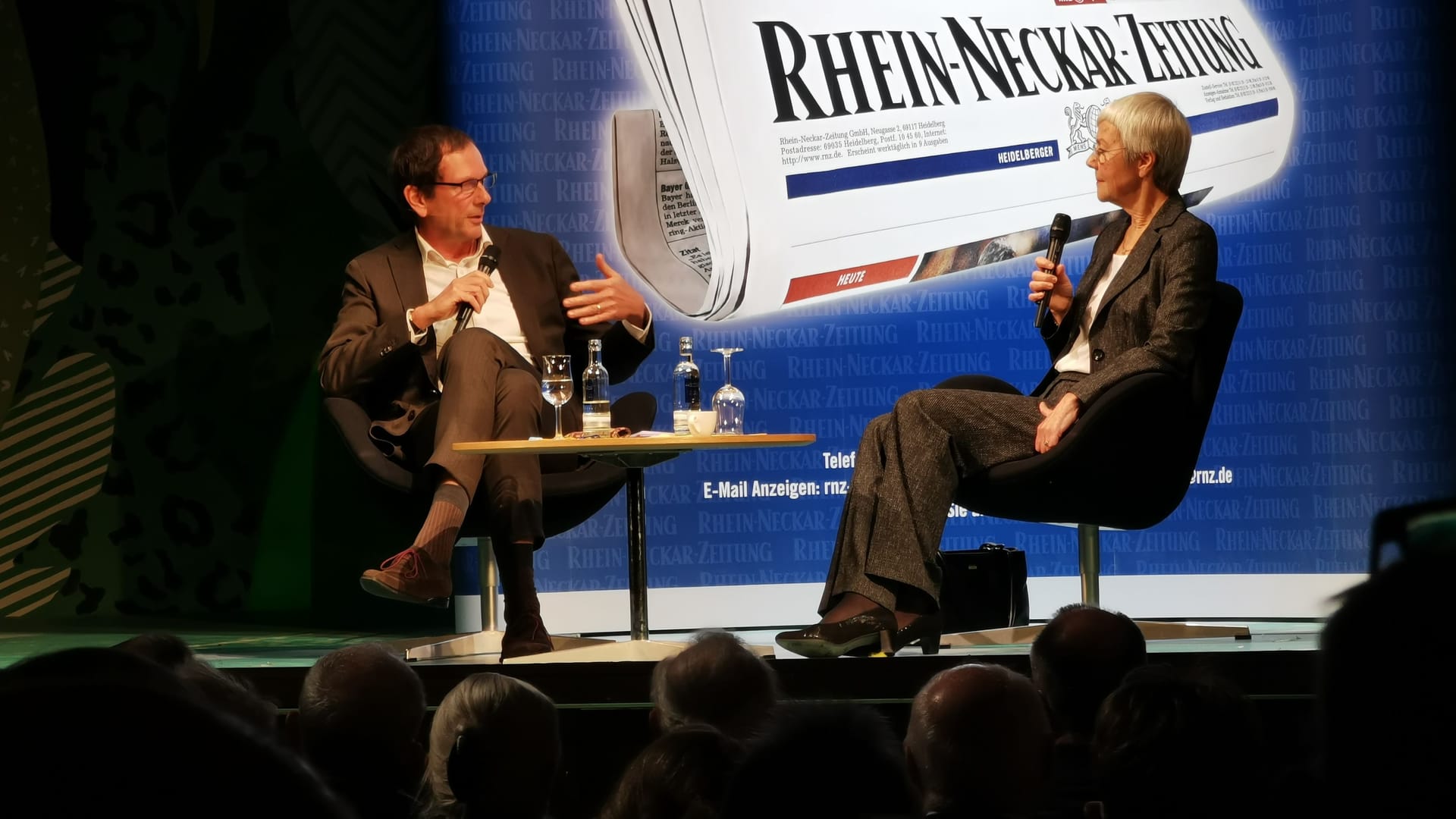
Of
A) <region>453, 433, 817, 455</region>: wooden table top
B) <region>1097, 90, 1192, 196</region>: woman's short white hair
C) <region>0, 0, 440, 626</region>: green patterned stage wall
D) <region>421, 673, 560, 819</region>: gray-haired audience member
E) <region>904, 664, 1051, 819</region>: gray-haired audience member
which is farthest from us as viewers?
<region>0, 0, 440, 626</region>: green patterned stage wall

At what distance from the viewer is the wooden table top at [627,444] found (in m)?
3.35

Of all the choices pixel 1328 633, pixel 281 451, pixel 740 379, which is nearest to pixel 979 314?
pixel 740 379

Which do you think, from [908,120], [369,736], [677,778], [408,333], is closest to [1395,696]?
[677,778]

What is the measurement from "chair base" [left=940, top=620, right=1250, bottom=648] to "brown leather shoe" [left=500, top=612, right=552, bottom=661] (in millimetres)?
990

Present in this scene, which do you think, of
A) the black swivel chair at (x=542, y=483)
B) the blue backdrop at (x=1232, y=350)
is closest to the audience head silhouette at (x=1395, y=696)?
the black swivel chair at (x=542, y=483)

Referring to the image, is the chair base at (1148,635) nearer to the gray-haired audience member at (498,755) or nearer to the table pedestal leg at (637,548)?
the table pedestal leg at (637,548)

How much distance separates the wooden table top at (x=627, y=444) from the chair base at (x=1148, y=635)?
2.32 feet

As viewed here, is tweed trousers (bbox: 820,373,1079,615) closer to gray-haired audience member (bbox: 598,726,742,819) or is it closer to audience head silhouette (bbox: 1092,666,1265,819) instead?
audience head silhouette (bbox: 1092,666,1265,819)

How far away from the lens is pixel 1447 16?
4.73 metres

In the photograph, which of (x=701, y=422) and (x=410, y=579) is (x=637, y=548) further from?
(x=410, y=579)

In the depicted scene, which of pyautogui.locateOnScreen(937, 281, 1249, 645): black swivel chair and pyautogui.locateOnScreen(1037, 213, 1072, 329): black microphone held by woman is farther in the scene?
pyautogui.locateOnScreen(1037, 213, 1072, 329): black microphone held by woman

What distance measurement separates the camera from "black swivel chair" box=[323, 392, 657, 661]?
12.1 feet

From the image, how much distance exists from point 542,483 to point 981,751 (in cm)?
225

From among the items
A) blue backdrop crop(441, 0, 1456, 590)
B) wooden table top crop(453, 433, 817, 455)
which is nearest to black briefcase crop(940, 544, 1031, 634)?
blue backdrop crop(441, 0, 1456, 590)
